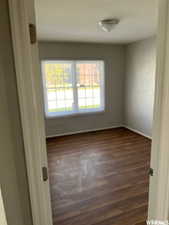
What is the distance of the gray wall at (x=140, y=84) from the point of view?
12.9 feet

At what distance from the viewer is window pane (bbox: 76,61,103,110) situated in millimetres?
4445

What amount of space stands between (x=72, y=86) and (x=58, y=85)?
378 mm

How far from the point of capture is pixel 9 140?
2.65ft

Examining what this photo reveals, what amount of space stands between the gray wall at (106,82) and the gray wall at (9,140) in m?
3.42

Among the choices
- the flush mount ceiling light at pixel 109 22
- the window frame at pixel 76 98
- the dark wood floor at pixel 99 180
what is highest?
the flush mount ceiling light at pixel 109 22

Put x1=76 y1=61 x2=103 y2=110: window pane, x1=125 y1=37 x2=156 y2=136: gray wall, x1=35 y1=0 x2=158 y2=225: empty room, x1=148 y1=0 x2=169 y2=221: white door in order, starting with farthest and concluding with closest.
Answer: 1. x1=76 y1=61 x2=103 y2=110: window pane
2. x1=125 y1=37 x2=156 y2=136: gray wall
3. x1=35 y1=0 x2=158 y2=225: empty room
4. x1=148 y1=0 x2=169 y2=221: white door

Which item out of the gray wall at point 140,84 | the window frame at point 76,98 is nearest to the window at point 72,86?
the window frame at point 76,98

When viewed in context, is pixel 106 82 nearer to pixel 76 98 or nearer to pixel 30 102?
pixel 76 98

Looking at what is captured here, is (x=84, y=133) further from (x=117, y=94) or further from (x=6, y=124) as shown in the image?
(x=6, y=124)

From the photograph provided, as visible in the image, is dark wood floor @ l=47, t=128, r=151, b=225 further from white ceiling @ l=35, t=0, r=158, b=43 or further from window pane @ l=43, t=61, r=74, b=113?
white ceiling @ l=35, t=0, r=158, b=43

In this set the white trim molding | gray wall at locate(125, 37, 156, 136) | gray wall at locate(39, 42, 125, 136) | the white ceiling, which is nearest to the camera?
the white trim molding

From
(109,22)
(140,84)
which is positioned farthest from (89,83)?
(109,22)

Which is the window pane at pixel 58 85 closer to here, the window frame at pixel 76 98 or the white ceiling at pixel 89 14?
the window frame at pixel 76 98

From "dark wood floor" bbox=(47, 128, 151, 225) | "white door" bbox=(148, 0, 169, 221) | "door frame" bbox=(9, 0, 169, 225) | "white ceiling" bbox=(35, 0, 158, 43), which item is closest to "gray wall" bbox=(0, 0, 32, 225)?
"door frame" bbox=(9, 0, 169, 225)
